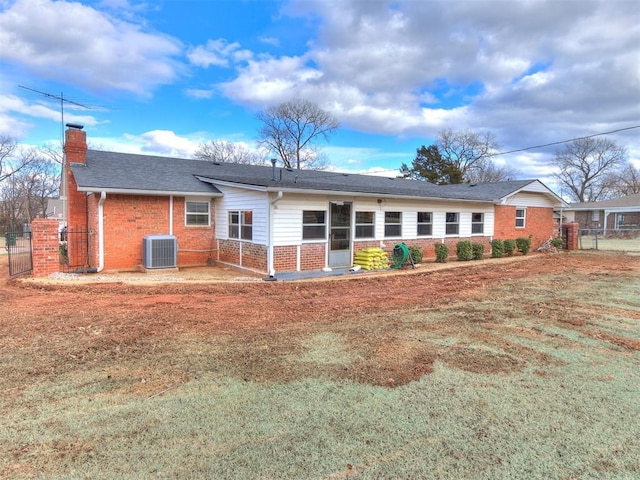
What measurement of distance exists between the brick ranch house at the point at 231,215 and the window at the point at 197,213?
1.4 inches

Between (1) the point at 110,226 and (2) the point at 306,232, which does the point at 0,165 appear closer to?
(1) the point at 110,226

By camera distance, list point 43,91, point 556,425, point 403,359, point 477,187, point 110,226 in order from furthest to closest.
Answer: point 477,187 < point 43,91 < point 110,226 < point 403,359 < point 556,425

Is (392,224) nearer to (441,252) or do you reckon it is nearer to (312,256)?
(441,252)

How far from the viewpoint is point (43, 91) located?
45.5 ft

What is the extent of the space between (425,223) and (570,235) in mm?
10386

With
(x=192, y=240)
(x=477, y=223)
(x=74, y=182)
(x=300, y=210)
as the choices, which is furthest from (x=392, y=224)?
(x=74, y=182)

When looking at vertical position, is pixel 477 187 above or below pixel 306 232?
above

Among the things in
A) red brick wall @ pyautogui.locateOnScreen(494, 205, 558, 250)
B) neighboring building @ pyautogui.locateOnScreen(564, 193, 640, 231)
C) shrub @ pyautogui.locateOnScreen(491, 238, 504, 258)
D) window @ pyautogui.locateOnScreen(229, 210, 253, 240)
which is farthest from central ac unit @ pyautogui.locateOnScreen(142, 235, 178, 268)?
neighboring building @ pyautogui.locateOnScreen(564, 193, 640, 231)

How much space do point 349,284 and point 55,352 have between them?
654 cm

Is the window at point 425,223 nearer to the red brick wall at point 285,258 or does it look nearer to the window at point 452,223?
the window at point 452,223

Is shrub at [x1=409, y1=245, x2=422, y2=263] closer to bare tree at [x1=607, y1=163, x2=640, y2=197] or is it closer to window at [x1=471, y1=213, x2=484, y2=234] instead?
window at [x1=471, y1=213, x2=484, y2=234]

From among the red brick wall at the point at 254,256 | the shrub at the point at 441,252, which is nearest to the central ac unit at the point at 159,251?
the red brick wall at the point at 254,256

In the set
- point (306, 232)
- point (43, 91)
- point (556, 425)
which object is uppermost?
point (43, 91)

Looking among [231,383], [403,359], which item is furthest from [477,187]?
[231,383]
